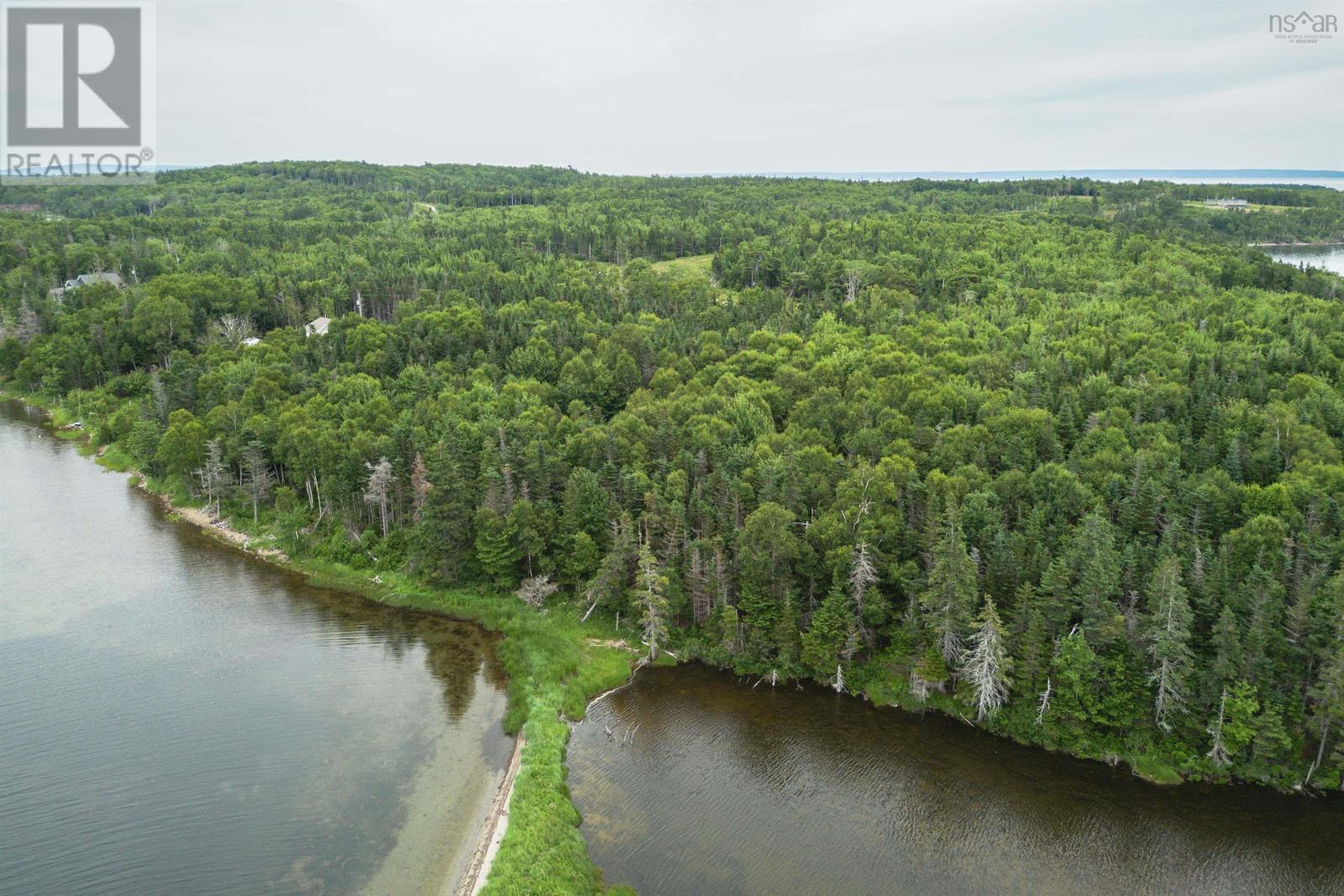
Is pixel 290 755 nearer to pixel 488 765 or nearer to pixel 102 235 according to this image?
pixel 488 765

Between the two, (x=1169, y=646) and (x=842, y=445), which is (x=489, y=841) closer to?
(x=1169, y=646)

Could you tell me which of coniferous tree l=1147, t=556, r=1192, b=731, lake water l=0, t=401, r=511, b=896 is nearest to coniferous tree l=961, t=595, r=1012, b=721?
coniferous tree l=1147, t=556, r=1192, b=731

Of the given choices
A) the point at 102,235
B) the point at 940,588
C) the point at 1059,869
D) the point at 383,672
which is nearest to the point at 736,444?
the point at 940,588

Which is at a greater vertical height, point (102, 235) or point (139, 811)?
point (102, 235)

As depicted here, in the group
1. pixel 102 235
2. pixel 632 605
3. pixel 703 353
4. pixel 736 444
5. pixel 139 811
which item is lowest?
pixel 139 811

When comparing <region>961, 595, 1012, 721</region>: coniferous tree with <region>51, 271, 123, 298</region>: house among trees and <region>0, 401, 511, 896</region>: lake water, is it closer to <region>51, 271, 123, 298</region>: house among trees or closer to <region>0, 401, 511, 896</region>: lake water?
<region>0, 401, 511, 896</region>: lake water

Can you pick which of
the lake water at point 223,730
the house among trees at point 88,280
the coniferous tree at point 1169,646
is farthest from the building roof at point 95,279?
the coniferous tree at point 1169,646

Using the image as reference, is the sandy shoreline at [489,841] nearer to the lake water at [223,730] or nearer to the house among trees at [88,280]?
the lake water at [223,730]
